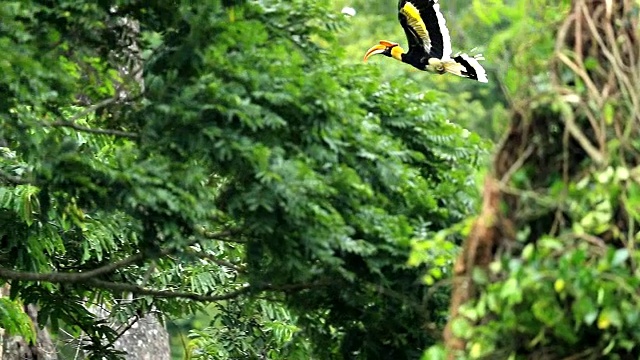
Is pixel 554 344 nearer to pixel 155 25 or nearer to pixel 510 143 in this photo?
pixel 510 143

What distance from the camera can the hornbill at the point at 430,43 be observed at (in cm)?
807

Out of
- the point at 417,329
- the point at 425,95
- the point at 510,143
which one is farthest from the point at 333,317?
the point at 510,143

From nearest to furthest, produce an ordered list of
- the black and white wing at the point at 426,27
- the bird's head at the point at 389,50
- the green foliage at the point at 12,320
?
the black and white wing at the point at 426,27, the green foliage at the point at 12,320, the bird's head at the point at 389,50

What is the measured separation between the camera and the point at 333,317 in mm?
7266

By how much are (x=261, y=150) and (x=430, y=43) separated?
9.23 ft

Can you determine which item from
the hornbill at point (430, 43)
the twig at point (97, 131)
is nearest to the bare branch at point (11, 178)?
the twig at point (97, 131)

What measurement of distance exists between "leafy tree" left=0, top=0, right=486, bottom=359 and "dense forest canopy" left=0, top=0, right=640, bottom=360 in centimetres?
1

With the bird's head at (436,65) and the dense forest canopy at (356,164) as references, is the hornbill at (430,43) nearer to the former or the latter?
the bird's head at (436,65)

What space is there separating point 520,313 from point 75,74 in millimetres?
Answer: 2736

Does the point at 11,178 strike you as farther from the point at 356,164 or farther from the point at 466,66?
the point at 356,164

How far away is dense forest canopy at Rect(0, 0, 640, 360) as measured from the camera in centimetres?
497

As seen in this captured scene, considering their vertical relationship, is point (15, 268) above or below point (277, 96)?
below

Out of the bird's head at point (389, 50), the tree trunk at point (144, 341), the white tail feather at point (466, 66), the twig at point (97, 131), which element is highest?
the white tail feather at point (466, 66)

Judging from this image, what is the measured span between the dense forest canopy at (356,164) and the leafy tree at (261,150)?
1 centimetres
